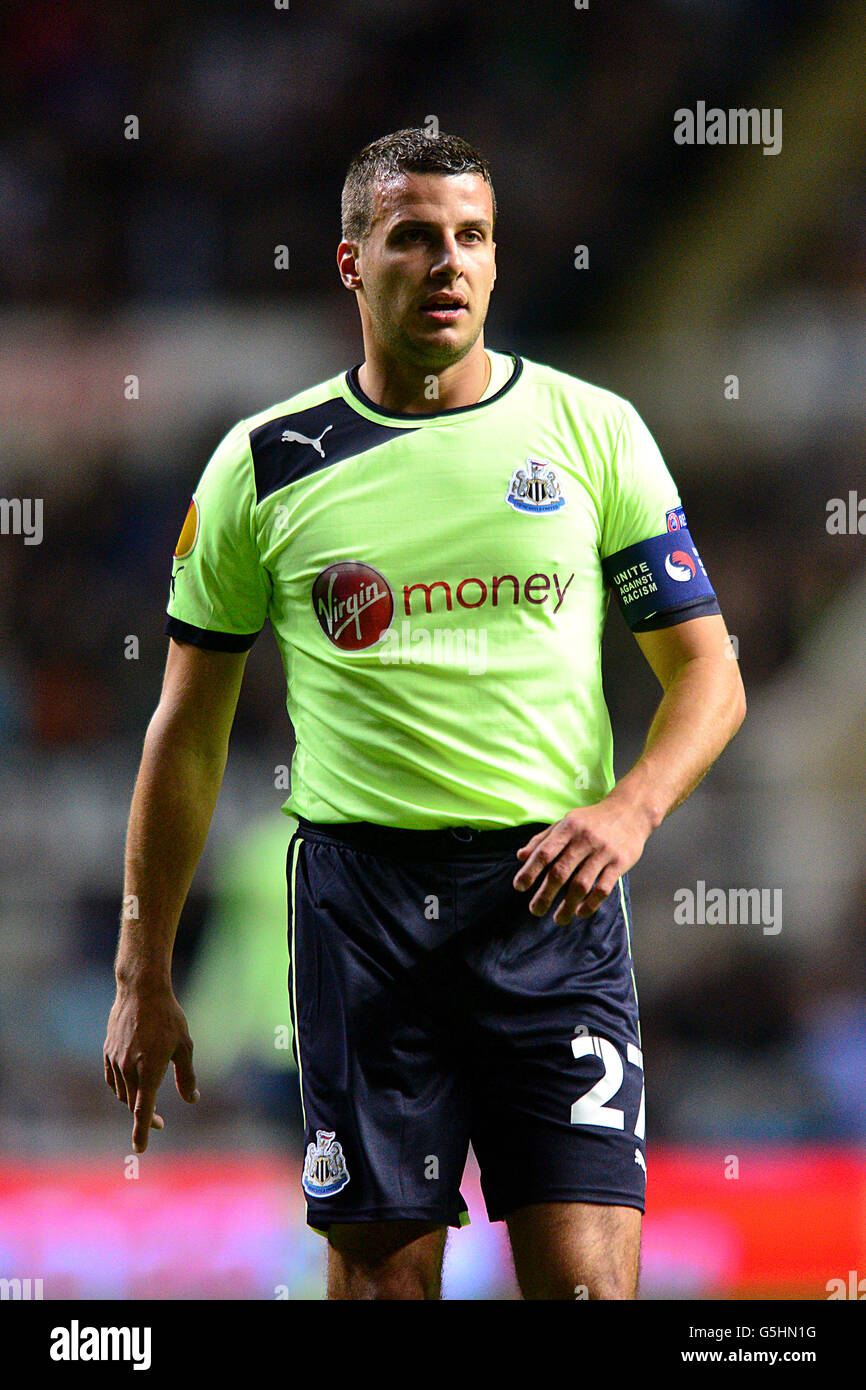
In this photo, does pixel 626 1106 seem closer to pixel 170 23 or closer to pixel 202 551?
pixel 202 551

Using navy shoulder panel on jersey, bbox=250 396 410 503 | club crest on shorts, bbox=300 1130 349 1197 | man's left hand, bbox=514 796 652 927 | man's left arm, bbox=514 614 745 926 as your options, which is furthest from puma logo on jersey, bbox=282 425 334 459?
club crest on shorts, bbox=300 1130 349 1197

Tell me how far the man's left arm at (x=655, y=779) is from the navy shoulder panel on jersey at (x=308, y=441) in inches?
22.2

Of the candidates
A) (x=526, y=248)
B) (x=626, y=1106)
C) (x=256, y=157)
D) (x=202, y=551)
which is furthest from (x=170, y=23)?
(x=626, y=1106)

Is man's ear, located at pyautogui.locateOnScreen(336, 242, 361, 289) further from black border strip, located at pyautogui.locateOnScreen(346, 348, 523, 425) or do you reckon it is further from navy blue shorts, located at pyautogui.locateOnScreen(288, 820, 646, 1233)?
navy blue shorts, located at pyautogui.locateOnScreen(288, 820, 646, 1233)

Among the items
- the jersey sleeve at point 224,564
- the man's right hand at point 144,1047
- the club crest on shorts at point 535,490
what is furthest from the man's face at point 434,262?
the man's right hand at point 144,1047

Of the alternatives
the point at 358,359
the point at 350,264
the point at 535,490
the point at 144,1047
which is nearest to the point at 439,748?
the point at 535,490

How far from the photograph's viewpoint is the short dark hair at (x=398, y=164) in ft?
7.99

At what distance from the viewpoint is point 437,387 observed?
A: 2.49 m

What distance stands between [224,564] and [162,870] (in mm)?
521

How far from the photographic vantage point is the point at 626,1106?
227 cm

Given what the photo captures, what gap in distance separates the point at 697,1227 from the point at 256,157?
167 inches

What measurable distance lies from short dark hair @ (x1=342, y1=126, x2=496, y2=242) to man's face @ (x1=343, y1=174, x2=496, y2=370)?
2 cm

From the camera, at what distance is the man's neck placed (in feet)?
8.16

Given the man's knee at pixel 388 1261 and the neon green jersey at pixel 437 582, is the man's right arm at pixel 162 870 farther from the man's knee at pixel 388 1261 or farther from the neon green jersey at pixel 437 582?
the man's knee at pixel 388 1261
